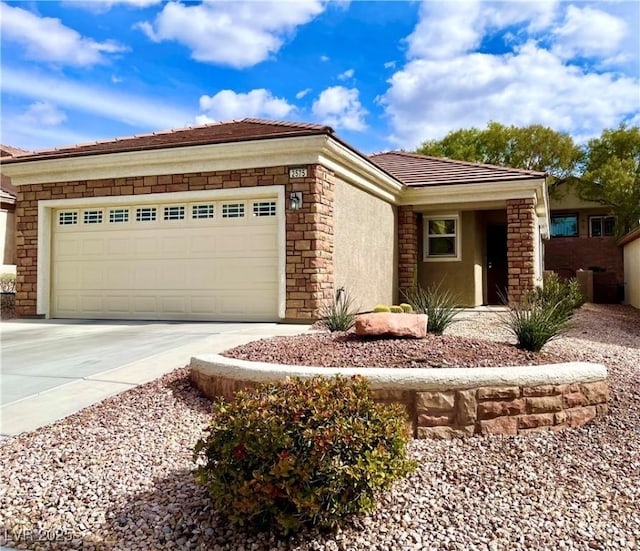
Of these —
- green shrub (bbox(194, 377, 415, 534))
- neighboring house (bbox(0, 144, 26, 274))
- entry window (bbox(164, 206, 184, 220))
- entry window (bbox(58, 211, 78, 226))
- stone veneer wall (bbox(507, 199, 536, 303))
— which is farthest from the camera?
neighboring house (bbox(0, 144, 26, 274))

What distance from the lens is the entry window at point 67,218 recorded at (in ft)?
36.1

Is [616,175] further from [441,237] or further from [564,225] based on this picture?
[441,237]

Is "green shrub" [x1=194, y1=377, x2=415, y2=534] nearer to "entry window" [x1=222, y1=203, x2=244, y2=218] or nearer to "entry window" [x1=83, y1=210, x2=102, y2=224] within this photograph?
"entry window" [x1=222, y1=203, x2=244, y2=218]

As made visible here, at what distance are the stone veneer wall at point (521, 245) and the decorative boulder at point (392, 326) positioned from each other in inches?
306

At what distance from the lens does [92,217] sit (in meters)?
10.9

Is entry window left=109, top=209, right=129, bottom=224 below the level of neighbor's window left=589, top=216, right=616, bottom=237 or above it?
below

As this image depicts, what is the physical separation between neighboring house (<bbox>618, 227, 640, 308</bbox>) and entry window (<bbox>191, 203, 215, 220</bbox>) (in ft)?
43.6

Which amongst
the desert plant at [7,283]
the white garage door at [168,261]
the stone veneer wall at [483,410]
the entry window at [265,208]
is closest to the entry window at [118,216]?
the white garage door at [168,261]

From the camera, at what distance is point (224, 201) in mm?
9938

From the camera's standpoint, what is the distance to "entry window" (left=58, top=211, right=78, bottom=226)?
36.1 feet

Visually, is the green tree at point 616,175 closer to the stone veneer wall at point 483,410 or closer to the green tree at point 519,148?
the green tree at point 519,148

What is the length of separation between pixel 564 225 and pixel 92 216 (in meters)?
25.9

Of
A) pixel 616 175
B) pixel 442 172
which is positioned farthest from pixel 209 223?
pixel 616 175

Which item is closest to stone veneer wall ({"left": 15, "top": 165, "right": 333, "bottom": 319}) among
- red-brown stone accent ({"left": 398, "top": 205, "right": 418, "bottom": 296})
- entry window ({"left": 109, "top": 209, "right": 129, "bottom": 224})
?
entry window ({"left": 109, "top": 209, "right": 129, "bottom": 224})
